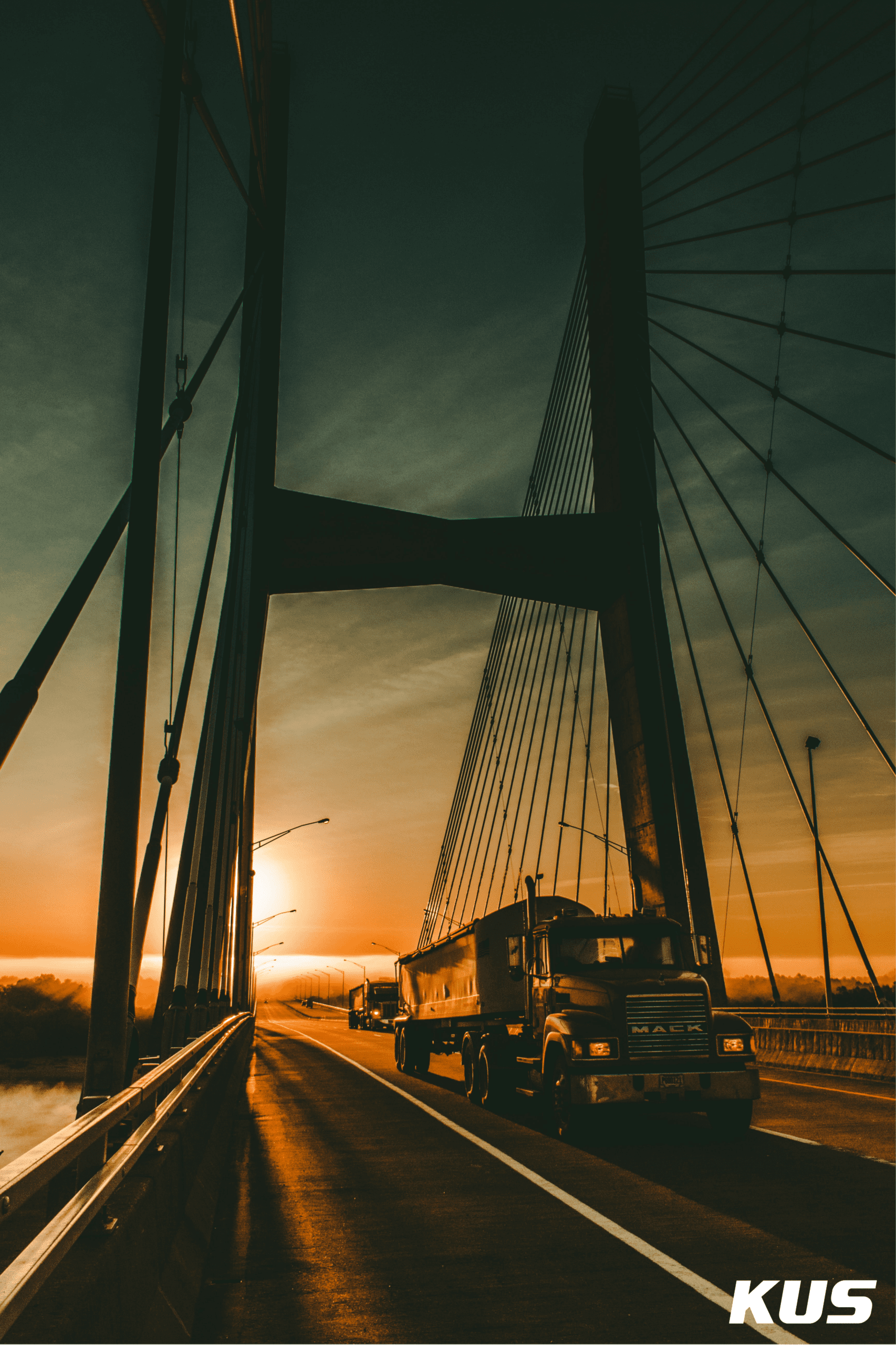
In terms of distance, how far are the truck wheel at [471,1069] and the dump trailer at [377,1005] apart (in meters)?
35.3

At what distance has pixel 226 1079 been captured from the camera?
14086mm

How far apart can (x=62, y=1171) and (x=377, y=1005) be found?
53.3 meters

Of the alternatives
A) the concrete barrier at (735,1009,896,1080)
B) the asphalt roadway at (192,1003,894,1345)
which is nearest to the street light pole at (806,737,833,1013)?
the concrete barrier at (735,1009,896,1080)

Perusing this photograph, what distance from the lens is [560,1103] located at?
467 inches

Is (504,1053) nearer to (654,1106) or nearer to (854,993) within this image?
(654,1106)

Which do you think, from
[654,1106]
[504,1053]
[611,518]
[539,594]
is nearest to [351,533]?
[539,594]

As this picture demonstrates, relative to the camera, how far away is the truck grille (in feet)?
37.9

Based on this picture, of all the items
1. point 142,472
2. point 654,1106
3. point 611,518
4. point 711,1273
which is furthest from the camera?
point 611,518

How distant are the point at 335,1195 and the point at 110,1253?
5.51m

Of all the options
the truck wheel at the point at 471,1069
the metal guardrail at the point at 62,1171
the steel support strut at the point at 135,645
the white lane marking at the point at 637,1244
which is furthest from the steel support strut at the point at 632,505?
the metal guardrail at the point at 62,1171

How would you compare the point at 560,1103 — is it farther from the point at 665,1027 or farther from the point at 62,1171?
the point at 62,1171

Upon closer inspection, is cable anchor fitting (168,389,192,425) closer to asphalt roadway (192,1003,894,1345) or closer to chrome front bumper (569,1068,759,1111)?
asphalt roadway (192,1003,894,1345)

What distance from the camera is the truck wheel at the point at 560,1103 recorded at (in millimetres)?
11438

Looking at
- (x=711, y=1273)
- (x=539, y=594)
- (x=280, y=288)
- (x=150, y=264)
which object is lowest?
(x=711, y=1273)
